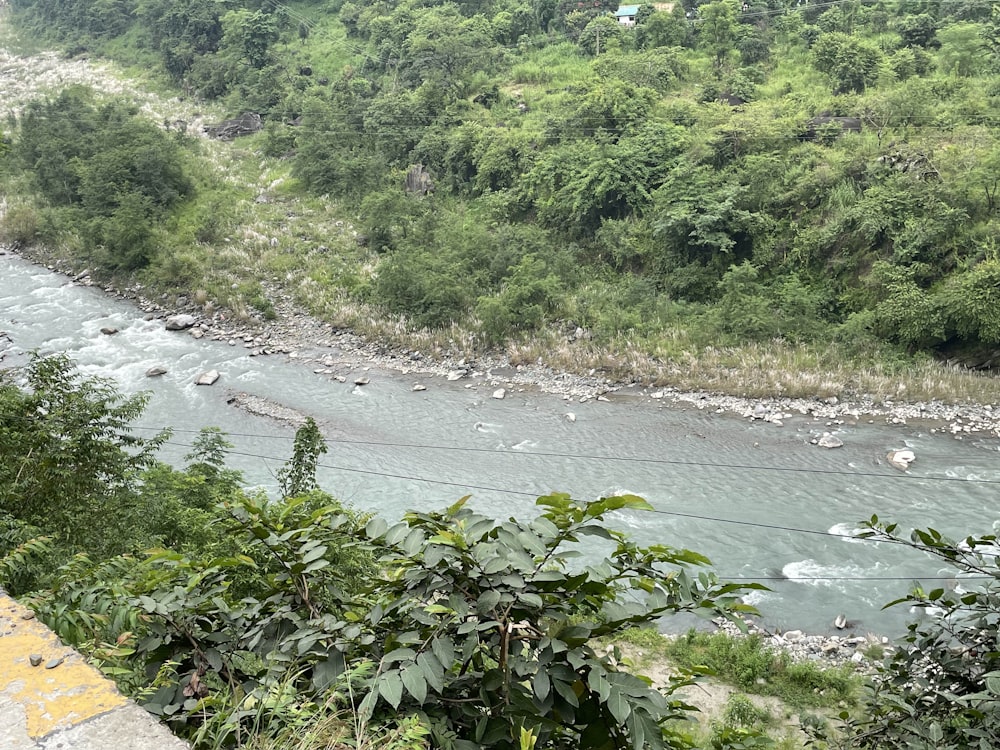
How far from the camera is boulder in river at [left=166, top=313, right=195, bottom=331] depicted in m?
15.3

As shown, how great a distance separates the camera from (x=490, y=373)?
43.3 feet

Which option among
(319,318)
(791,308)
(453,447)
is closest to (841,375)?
(791,308)

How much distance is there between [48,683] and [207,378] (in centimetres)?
1248

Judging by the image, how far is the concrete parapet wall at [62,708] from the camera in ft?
4.35

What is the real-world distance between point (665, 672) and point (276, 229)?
613 inches

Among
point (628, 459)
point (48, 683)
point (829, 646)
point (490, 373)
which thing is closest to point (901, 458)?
point (628, 459)

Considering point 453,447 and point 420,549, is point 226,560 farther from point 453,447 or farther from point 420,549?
point 453,447

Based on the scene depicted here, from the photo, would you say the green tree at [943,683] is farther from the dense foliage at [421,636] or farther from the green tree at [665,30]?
the green tree at [665,30]

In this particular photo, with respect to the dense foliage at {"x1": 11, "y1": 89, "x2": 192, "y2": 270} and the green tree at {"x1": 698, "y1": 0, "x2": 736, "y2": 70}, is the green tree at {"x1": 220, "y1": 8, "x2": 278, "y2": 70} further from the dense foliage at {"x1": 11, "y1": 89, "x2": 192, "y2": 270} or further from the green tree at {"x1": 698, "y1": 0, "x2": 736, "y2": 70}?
the green tree at {"x1": 698, "y1": 0, "x2": 736, "y2": 70}

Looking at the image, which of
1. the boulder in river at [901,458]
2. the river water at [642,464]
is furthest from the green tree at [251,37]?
the boulder in river at [901,458]

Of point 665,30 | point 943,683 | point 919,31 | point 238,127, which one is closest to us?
point 943,683

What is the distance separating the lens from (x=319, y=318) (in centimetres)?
1528

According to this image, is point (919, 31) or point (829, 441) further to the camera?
point (919, 31)

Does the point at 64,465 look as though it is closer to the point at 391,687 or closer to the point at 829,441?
the point at 391,687
